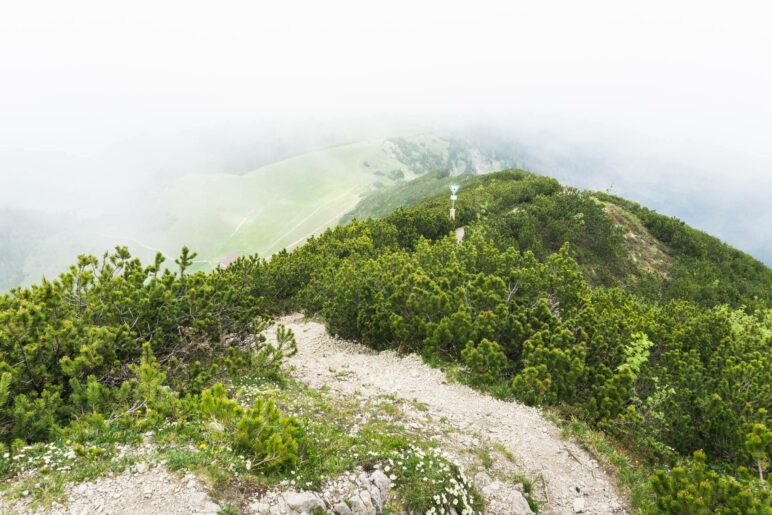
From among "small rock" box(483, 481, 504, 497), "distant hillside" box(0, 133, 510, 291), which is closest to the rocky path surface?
"small rock" box(483, 481, 504, 497)

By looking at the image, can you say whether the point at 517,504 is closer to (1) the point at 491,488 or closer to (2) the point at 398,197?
(1) the point at 491,488

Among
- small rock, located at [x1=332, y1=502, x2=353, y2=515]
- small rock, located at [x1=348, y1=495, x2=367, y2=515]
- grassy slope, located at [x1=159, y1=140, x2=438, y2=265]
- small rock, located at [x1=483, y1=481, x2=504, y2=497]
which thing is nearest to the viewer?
small rock, located at [x1=332, y1=502, x2=353, y2=515]

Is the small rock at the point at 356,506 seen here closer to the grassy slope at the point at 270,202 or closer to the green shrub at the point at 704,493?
the green shrub at the point at 704,493

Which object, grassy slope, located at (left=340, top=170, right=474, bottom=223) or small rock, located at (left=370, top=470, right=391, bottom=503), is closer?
small rock, located at (left=370, top=470, right=391, bottom=503)

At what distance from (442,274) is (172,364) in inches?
320

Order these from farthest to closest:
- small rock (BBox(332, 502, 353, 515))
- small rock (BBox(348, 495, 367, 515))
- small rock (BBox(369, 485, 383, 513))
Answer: small rock (BBox(369, 485, 383, 513)) → small rock (BBox(348, 495, 367, 515)) → small rock (BBox(332, 502, 353, 515))

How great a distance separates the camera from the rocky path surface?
6.87m

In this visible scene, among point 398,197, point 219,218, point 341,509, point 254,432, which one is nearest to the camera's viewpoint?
point 341,509

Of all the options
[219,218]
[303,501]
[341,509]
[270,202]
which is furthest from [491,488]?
[270,202]

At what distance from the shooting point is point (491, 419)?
8492mm

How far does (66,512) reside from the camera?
4312 millimetres

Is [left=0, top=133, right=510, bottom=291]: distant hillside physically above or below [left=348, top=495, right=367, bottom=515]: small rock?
below

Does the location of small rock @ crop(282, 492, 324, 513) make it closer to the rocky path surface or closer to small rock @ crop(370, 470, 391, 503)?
small rock @ crop(370, 470, 391, 503)

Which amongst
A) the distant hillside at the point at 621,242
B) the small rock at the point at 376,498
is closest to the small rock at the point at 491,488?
the small rock at the point at 376,498
